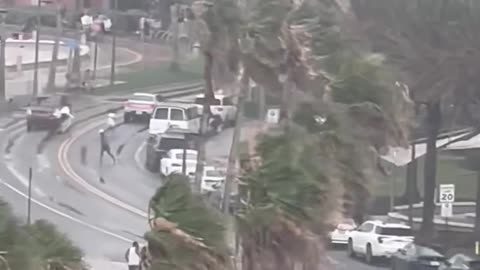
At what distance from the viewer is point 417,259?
29734 millimetres

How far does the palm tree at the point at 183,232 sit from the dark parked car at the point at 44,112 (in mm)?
32775

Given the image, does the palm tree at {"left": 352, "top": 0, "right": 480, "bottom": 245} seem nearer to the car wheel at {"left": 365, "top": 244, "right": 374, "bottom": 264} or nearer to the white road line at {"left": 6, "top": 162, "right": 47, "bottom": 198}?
the car wheel at {"left": 365, "top": 244, "right": 374, "bottom": 264}

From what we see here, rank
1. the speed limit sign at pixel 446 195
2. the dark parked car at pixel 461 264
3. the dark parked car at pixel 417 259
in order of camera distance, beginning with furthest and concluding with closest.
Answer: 1. the speed limit sign at pixel 446 195
2. the dark parked car at pixel 417 259
3. the dark parked car at pixel 461 264

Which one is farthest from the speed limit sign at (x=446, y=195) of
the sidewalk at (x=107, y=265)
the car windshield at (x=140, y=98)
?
the car windshield at (x=140, y=98)

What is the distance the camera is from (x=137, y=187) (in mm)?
38469

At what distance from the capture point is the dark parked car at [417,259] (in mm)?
29344

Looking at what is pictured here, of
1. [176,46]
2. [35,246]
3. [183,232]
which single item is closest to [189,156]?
[176,46]

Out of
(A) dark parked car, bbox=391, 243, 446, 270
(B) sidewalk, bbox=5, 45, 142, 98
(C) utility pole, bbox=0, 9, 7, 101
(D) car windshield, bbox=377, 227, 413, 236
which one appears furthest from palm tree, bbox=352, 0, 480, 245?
(C) utility pole, bbox=0, 9, 7, 101

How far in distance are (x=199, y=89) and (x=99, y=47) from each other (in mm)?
9510

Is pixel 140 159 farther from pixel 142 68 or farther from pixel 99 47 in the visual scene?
pixel 99 47

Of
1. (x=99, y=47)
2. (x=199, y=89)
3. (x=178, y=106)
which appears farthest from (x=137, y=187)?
(x=99, y=47)

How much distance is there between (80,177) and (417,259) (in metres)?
12.9

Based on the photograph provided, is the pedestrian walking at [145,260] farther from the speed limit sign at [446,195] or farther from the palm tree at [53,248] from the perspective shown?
the speed limit sign at [446,195]

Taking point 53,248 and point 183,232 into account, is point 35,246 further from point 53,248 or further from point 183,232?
point 183,232
